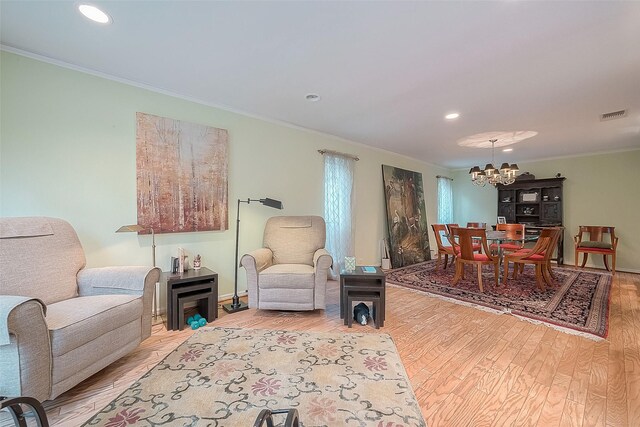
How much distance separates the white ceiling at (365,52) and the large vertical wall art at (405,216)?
80.8 inches

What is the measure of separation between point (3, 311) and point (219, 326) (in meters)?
1.49

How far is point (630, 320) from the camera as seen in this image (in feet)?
8.59

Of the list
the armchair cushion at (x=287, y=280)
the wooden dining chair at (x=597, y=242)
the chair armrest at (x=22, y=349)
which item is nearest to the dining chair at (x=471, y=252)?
the armchair cushion at (x=287, y=280)

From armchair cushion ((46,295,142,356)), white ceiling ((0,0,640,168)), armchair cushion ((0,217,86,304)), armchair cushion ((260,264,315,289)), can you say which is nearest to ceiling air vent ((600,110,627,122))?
white ceiling ((0,0,640,168))

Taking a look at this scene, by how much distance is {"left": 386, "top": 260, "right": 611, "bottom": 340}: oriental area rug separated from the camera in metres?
2.59

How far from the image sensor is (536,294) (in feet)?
11.1

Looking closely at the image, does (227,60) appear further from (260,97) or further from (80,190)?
(80,190)

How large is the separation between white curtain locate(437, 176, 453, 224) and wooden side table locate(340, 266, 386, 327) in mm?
4989

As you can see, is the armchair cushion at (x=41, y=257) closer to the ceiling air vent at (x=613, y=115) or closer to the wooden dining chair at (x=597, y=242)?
the ceiling air vent at (x=613, y=115)

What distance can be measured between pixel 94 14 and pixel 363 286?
2.90 metres

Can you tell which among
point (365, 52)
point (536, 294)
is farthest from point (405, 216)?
point (365, 52)

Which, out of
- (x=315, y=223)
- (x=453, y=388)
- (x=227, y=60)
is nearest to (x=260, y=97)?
(x=227, y=60)

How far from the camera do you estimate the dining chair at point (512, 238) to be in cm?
403

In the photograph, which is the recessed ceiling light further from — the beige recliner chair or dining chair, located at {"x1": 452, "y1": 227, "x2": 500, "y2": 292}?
dining chair, located at {"x1": 452, "y1": 227, "x2": 500, "y2": 292}
